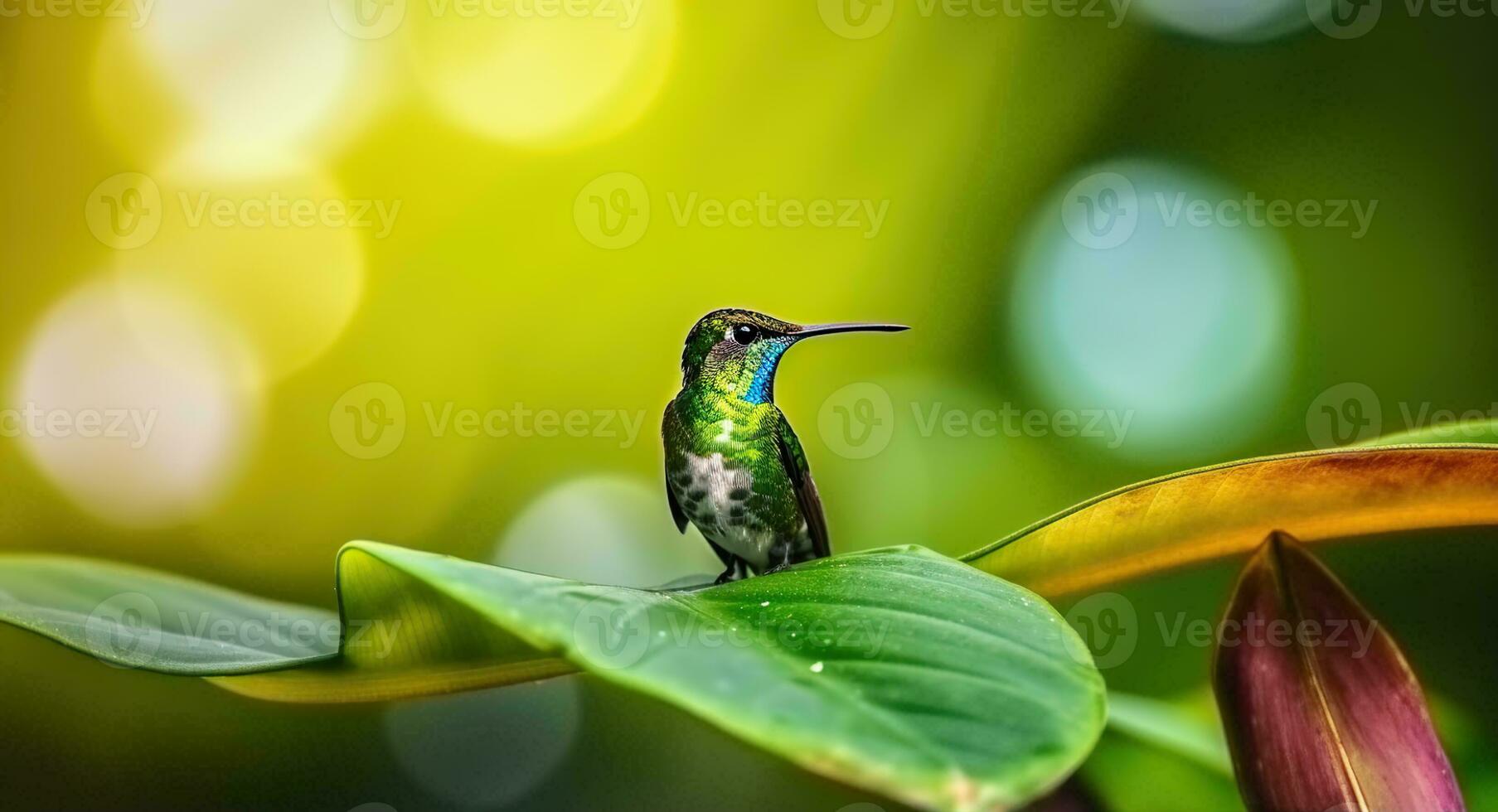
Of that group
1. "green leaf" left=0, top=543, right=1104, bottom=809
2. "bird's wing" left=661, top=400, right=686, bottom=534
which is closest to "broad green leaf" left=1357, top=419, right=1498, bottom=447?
"green leaf" left=0, top=543, right=1104, bottom=809

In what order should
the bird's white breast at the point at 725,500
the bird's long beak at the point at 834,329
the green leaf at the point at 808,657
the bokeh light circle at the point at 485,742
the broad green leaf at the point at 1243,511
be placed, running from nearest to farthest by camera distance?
the green leaf at the point at 808,657, the broad green leaf at the point at 1243,511, the bird's white breast at the point at 725,500, the bird's long beak at the point at 834,329, the bokeh light circle at the point at 485,742

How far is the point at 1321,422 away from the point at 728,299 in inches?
53.8

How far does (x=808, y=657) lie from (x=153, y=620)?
0.65 m

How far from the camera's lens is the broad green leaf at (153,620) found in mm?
567

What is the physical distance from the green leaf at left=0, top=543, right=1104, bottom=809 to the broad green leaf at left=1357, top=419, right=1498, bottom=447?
45 centimetres

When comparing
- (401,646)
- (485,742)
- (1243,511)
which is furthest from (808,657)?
(485,742)

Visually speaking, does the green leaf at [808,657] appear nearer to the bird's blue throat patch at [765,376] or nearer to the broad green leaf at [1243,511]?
the broad green leaf at [1243,511]

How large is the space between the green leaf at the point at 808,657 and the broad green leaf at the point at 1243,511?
20 cm

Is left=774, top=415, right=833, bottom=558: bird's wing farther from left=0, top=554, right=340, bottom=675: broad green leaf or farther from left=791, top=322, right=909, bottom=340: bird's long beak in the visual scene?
left=0, top=554, right=340, bottom=675: broad green leaf

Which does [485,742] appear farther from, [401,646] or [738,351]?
[401,646]

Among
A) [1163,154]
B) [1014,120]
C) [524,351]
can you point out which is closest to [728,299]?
[524,351]

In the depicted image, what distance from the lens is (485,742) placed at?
168cm

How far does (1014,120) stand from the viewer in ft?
7.11

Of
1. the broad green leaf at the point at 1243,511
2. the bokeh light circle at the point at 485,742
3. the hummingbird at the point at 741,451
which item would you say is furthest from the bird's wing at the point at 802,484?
the bokeh light circle at the point at 485,742
